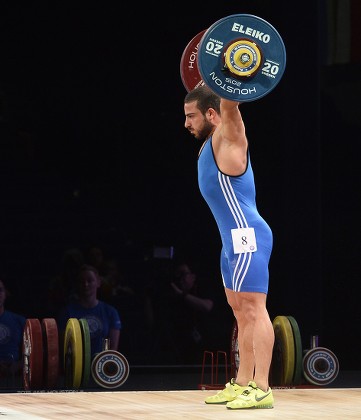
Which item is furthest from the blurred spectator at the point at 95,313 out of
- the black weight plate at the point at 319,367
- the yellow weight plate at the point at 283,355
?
the black weight plate at the point at 319,367

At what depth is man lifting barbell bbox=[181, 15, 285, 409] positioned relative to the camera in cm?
461

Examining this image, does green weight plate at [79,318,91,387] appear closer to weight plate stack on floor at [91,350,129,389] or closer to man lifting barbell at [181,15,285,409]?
weight plate stack on floor at [91,350,129,389]

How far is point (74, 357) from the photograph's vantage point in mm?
6812

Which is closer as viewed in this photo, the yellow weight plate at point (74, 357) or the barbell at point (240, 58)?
the barbell at point (240, 58)

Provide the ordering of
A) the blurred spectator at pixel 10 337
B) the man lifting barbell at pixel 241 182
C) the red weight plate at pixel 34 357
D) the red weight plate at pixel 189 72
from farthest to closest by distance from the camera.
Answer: the blurred spectator at pixel 10 337
the red weight plate at pixel 34 357
the red weight plate at pixel 189 72
the man lifting barbell at pixel 241 182

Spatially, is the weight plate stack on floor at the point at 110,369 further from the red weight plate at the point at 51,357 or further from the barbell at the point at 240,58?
the barbell at the point at 240,58

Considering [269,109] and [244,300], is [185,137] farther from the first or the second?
[244,300]

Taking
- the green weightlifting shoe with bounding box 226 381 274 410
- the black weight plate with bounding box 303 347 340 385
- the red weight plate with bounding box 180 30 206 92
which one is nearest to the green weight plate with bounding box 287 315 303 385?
the black weight plate with bounding box 303 347 340 385

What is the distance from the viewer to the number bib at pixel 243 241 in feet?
15.5

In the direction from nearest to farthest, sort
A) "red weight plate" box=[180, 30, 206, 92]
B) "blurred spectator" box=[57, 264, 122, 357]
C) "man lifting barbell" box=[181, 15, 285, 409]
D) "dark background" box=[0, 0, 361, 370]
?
"man lifting barbell" box=[181, 15, 285, 409] → "red weight plate" box=[180, 30, 206, 92] → "blurred spectator" box=[57, 264, 122, 357] → "dark background" box=[0, 0, 361, 370]

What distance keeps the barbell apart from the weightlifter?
0.13 metres

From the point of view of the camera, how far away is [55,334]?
682 centimetres

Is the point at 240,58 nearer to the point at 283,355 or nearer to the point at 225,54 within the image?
the point at 225,54

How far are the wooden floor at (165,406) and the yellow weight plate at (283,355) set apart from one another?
132 cm
